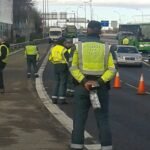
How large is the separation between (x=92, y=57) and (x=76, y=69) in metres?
0.28

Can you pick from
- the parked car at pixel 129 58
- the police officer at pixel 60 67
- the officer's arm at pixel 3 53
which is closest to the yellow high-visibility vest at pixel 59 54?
the police officer at pixel 60 67

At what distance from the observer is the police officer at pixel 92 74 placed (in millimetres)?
7461

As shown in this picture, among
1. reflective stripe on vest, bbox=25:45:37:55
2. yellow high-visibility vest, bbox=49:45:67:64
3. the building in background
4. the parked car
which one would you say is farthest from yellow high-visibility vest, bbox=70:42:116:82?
the building in background

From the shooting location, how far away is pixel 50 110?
13266mm

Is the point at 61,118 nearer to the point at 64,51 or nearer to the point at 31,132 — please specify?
the point at 31,132

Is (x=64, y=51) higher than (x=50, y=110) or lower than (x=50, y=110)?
higher

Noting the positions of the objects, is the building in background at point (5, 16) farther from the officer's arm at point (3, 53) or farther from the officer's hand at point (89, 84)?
the officer's hand at point (89, 84)

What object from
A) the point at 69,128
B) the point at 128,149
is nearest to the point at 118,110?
the point at 69,128

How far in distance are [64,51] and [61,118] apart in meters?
3.56

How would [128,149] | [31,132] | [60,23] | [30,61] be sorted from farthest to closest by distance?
[60,23]
[30,61]
[31,132]
[128,149]

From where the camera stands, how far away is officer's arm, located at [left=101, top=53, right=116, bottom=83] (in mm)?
7429

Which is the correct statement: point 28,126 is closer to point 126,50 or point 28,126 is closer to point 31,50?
point 31,50

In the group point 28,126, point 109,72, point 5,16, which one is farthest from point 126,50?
point 5,16

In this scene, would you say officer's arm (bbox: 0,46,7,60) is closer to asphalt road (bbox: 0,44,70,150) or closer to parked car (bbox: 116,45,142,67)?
asphalt road (bbox: 0,44,70,150)
